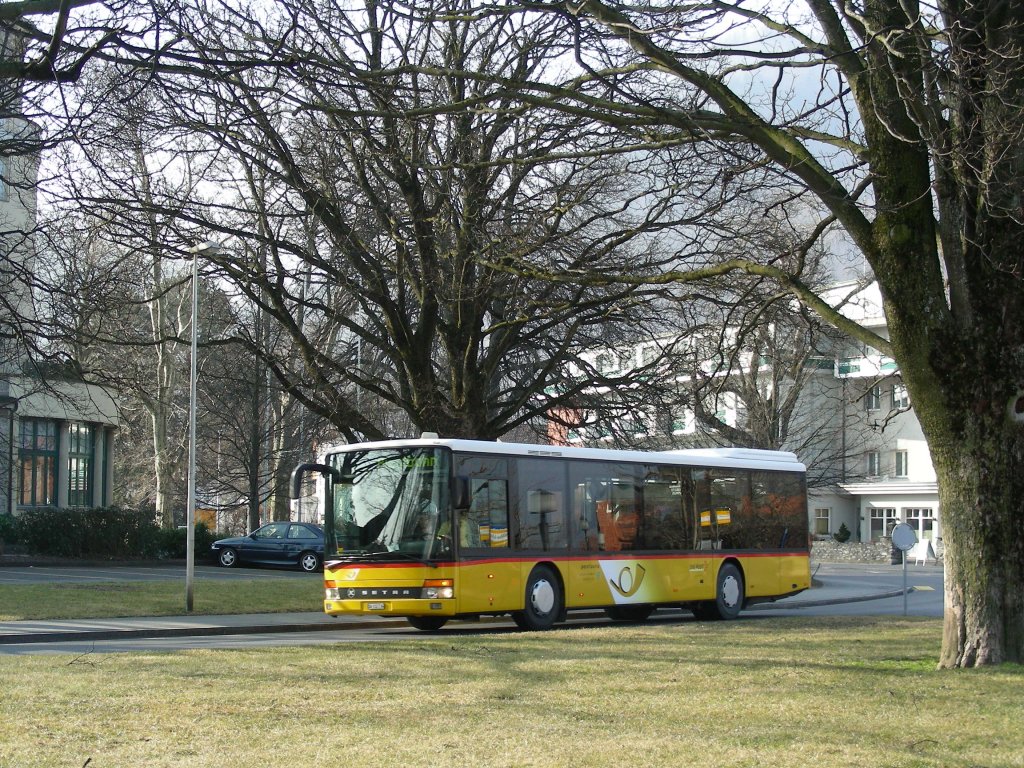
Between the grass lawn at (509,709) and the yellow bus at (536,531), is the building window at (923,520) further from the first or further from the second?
the grass lawn at (509,709)

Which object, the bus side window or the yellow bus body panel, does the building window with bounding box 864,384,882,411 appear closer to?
the yellow bus body panel

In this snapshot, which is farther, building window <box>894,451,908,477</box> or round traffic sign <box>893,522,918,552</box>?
building window <box>894,451,908,477</box>

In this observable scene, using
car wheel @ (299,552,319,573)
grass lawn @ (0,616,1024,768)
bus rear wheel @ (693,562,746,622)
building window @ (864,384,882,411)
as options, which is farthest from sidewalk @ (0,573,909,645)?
car wheel @ (299,552,319,573)

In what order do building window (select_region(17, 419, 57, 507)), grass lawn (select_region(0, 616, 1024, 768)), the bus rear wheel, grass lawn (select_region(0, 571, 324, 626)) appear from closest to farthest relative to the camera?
grass lawn (select_region(0, 616, 1024, 768)) < grass lawn (select_region(0, 571, 324, 626)) < the bus rear wheel < building window (select_region(17, 419, 57, 507))

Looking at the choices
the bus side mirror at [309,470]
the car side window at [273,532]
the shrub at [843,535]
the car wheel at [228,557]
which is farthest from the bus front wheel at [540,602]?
the shrub at [843,535]

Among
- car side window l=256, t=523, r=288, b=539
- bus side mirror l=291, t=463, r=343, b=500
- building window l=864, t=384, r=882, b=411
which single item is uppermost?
building window l=864, t=384, r=882, b=411

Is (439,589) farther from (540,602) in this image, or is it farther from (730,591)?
(730,591)

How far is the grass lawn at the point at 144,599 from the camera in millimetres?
20094

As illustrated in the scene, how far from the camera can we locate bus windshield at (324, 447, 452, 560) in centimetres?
1867

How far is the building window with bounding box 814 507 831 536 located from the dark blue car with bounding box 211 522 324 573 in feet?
142

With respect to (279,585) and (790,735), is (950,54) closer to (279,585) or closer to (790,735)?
(790,735)

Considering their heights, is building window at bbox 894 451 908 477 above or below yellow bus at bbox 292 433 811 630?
above

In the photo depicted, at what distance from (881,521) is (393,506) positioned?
197 ft

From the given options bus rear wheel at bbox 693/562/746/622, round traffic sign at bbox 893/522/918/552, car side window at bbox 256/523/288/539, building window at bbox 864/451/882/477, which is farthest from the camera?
building window at bbox 864/451/882/477
